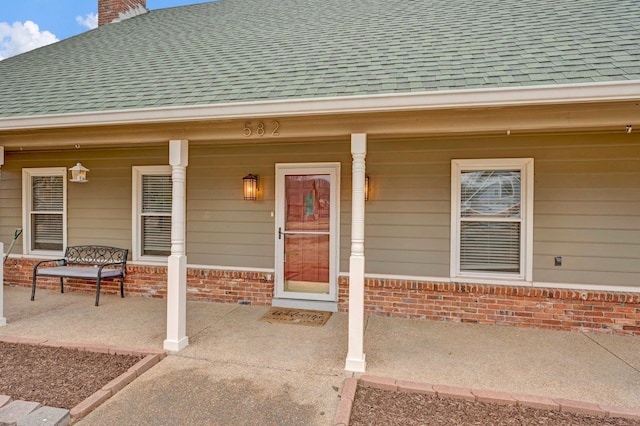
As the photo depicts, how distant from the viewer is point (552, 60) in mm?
3186

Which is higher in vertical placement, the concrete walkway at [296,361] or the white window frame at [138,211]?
the white window frame at [138,211]

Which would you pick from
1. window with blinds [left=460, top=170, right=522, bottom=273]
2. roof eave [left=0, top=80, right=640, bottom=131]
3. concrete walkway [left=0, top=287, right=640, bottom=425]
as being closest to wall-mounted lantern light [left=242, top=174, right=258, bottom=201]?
concrete walkway [left=0, top=287, right=640, bottom=425]

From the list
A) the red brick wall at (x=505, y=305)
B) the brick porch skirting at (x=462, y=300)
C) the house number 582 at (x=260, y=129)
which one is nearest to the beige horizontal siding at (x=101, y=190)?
the brick porch skirting at (x=462, y=300)

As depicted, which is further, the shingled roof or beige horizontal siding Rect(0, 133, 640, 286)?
beige horizontal siding Rect(0, 133, 640, 286)

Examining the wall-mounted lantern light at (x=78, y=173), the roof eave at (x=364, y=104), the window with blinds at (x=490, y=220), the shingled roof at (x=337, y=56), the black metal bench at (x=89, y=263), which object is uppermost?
the shingled roof at (x=337, y=56)

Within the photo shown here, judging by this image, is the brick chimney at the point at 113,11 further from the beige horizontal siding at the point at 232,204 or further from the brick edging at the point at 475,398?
the brick edging at the point at 475,398

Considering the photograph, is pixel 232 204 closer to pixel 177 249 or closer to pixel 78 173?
pixel 177 249

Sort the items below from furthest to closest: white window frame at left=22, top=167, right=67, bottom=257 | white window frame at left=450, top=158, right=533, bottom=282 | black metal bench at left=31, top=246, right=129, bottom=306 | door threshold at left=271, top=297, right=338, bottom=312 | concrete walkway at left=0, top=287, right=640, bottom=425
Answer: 1. white window frame at left=22, top=167, right=67, bottom=257
2. black metal bench at left=31, top=246, right=129, bottom=306
3. door threshold at left=271, top=297, right=338, bottom=312
4. white window frame at left=450, top=158, right=533, bottom=282
5. concrete walkway at left=0, top=287, right=640, bottom=425

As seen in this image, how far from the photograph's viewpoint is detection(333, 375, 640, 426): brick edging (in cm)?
256

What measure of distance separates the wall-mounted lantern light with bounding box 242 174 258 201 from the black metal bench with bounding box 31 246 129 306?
2.20m

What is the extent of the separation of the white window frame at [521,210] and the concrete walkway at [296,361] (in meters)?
0.65

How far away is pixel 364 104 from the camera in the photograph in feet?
Answer: 9.80

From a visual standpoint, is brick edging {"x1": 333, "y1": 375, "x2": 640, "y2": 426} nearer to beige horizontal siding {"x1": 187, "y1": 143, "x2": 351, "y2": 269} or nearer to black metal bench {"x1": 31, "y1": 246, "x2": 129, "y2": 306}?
beige horizontal siding {"x1": 187, "y1": 143, "x2": 351, "y2": 269}

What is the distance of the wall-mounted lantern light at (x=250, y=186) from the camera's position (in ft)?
16.4
